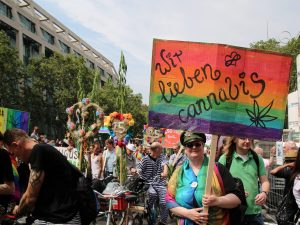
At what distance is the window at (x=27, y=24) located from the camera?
2207 inches

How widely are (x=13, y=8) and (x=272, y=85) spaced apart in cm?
5369

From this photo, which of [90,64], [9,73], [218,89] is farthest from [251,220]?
[90,64]

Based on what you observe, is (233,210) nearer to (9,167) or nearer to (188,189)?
(188,189)

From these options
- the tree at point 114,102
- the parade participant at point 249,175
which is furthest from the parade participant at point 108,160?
the tree at point 114,102

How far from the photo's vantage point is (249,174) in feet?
14.5

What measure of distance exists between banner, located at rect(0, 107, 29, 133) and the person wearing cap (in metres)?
8.39

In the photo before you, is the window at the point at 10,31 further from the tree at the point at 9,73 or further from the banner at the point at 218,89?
the banner at the point at 218,89

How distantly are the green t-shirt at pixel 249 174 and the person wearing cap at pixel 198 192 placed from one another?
1.27 metres

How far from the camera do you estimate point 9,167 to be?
3.95m

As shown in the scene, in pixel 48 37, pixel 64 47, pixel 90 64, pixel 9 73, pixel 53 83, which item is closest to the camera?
pixel 9 73

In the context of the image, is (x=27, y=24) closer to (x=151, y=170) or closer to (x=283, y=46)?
(x=283, y=46)

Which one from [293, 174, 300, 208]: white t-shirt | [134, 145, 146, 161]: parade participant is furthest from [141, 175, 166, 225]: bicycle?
[134, 145, 146, 161]: parade participant

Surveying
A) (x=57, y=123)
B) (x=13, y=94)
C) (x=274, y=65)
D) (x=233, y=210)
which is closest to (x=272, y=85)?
(x=274, y=65)

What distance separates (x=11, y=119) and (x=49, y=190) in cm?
861
